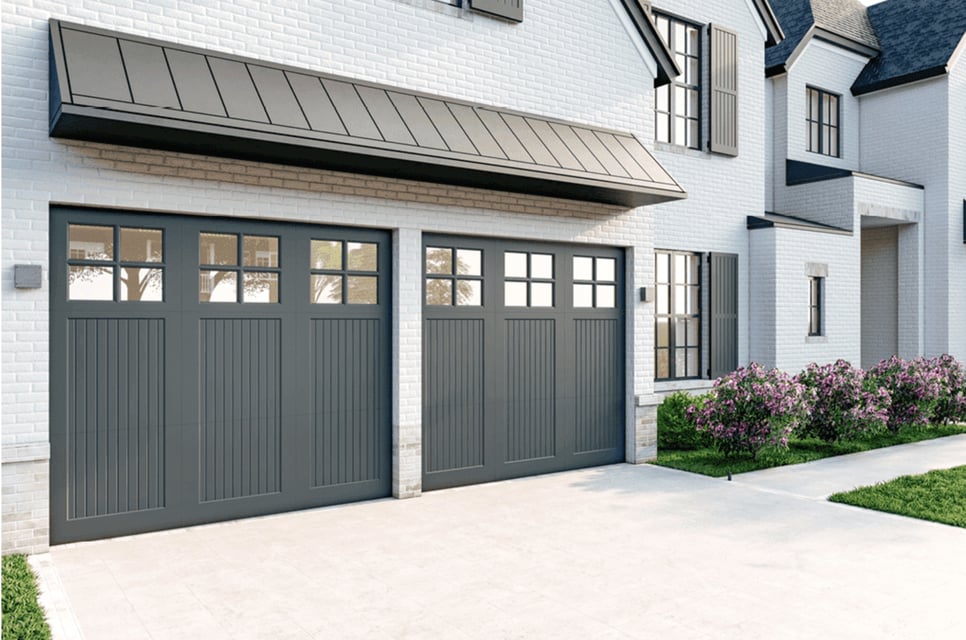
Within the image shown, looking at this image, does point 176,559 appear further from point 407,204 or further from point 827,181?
point 827,181

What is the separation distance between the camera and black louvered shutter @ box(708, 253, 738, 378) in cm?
1311

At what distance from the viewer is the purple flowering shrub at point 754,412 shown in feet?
32.0

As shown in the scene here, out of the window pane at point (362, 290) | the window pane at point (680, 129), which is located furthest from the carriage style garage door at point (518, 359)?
the window pane at point (680, 129)

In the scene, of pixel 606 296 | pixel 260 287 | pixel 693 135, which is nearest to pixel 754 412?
pixel 606 296

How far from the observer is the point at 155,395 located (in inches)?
266

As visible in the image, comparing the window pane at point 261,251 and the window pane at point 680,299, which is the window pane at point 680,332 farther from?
the window pane at point 261,251

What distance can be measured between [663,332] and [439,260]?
552 centimetres

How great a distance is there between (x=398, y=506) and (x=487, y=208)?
3.47 m

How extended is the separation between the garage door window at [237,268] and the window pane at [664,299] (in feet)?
23.8

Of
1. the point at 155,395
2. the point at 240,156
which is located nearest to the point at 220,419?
the point at 155,395

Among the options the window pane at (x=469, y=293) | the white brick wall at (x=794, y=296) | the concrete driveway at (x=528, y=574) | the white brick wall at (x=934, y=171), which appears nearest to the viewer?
the concrete driveway at (x=528, y=574)

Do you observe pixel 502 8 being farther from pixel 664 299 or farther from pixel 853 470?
pixel 853 470

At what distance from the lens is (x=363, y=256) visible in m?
8.06

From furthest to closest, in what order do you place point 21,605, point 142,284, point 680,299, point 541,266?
point 680,299, point 541,266, point 142,284, point 21,605
